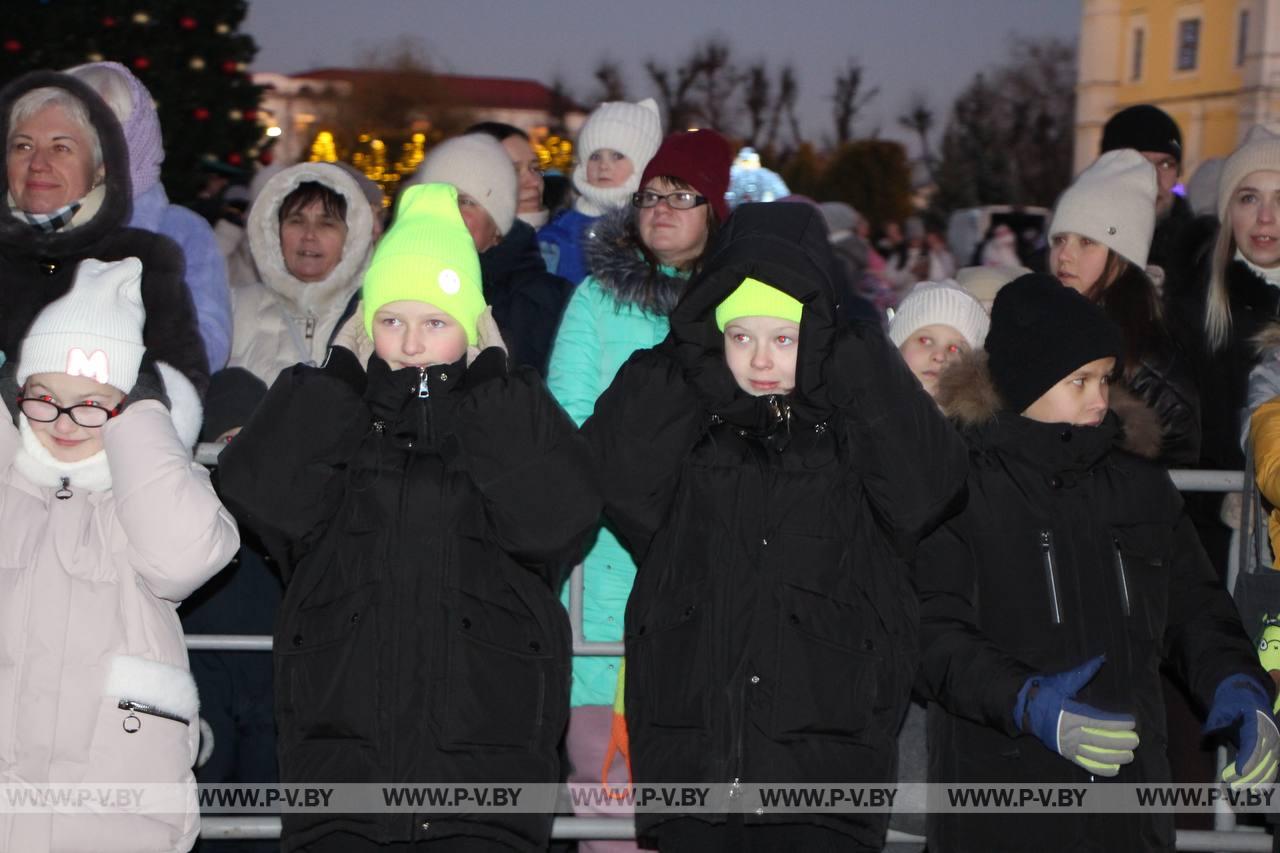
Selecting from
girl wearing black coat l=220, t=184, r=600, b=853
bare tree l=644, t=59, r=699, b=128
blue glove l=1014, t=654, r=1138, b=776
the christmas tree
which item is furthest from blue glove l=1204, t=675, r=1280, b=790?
bare tree l=644, t=59, r=699, b=128

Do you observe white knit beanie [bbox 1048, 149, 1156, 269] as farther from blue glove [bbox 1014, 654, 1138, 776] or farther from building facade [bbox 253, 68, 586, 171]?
building facade [bbox 253, 68, 586, 171]

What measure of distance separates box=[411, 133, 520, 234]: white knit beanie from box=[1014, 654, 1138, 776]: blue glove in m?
3.01

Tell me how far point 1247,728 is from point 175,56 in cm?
980

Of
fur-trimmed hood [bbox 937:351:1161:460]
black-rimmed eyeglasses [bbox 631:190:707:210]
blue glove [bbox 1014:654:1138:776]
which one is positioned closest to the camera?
blue glove [bbox 1014:654:1138:776]

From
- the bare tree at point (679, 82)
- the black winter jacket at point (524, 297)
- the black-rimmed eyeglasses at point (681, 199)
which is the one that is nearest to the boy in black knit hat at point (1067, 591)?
the black-rimmed eyeglasses at point (681, 199)

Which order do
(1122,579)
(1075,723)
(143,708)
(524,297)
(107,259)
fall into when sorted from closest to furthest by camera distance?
(1075,723), (143,708), (1122,579), (107,259), (524,297)

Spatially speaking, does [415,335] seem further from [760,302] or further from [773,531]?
[773,531]

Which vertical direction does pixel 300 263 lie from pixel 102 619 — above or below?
above

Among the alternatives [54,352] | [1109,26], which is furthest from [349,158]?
[1109,26]

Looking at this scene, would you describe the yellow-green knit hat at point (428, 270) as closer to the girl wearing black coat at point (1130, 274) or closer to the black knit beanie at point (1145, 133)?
the girl wearing black coat at point (1130, 274)

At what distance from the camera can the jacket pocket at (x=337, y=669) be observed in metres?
3.56

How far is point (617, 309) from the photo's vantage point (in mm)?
4699

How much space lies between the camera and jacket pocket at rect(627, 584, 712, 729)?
11.9 ft

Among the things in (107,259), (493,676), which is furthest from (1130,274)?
(107,259)
